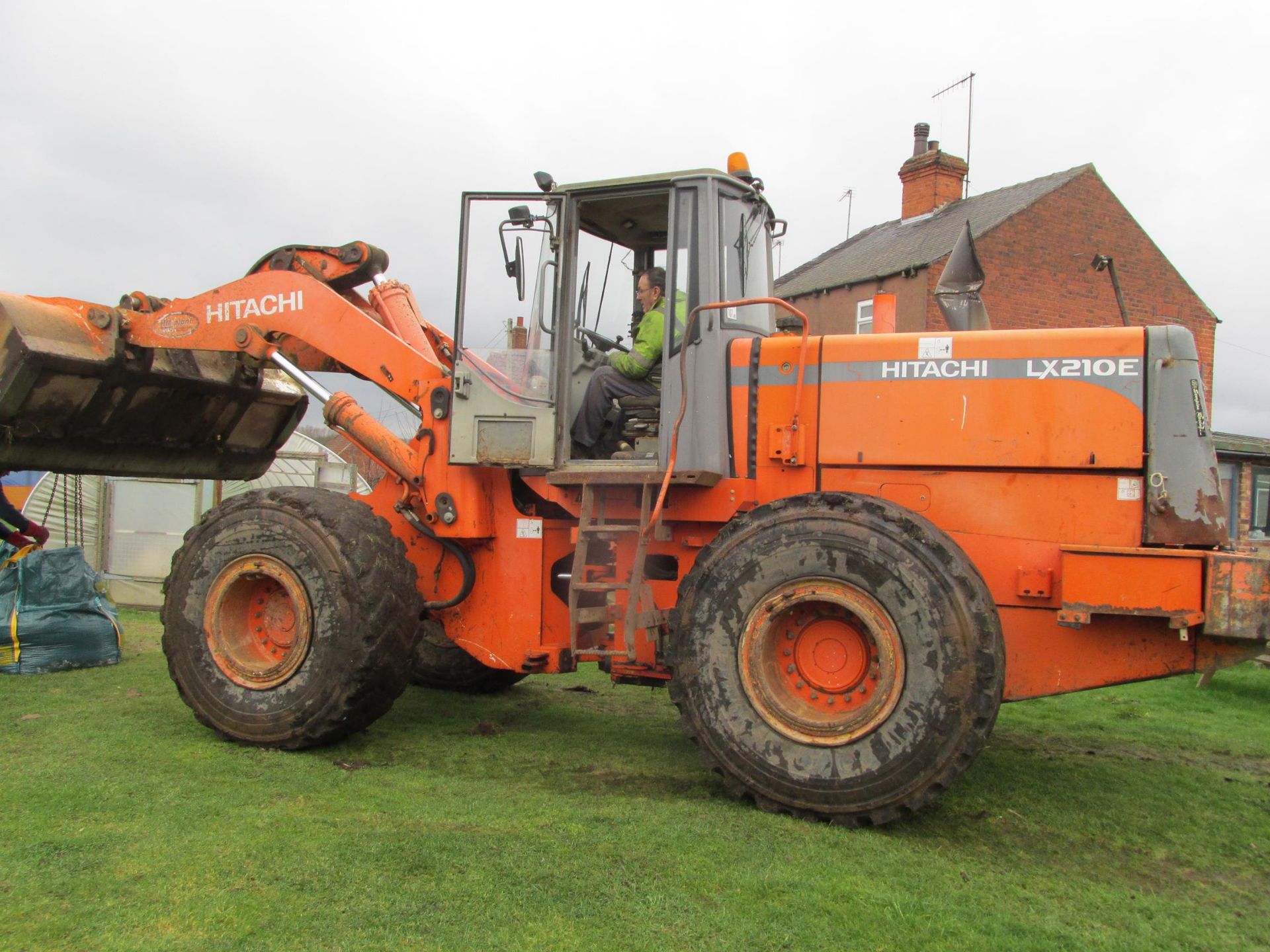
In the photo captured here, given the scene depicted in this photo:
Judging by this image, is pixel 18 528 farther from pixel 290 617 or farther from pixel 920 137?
pixel 920 137

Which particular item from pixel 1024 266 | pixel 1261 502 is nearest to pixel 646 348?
pixel 1261 502

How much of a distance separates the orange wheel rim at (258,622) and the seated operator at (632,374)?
5.89 feet

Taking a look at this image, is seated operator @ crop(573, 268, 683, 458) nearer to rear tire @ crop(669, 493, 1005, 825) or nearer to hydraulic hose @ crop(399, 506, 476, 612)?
hydraulic hose @ crop(399, 506, 476, 612)

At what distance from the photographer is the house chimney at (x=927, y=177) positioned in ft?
78.9

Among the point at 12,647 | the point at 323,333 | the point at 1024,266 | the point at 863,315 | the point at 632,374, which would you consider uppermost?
the point at 1024,266

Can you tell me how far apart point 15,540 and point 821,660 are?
21.8 ft

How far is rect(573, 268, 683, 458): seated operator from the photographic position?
218 inches

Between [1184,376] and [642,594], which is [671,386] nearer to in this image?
[642,594]

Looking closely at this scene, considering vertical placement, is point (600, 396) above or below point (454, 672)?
above

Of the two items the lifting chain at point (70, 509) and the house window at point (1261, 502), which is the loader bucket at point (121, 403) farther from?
the house window at point (1261, 502)

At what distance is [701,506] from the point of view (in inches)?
209

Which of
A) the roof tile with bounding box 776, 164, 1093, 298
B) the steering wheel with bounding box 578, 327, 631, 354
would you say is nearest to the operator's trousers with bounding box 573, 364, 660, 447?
the steering wheel with bounding box 578, 327, 631, 354

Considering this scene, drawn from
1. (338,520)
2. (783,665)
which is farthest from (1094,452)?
(338,520)

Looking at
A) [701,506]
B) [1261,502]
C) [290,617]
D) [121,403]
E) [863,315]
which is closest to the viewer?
[701,506]
